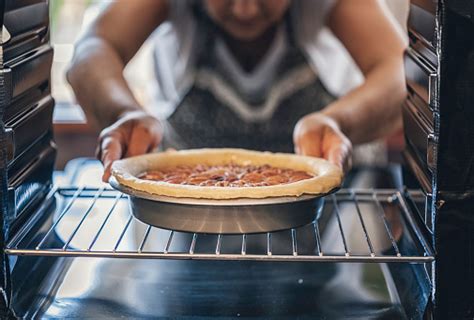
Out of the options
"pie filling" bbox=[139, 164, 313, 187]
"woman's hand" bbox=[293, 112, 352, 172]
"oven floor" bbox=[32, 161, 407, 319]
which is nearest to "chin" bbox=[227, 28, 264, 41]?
"woman's hand" bbox=[293, 112, 352, 172]

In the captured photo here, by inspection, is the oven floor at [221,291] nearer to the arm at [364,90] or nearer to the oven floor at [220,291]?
the oven floor at [220,291]

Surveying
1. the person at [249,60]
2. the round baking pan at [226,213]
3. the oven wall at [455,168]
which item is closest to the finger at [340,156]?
the round baking pan at [226,213]

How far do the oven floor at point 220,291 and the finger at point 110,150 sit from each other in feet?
0.64

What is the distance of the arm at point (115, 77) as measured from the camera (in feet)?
4.75

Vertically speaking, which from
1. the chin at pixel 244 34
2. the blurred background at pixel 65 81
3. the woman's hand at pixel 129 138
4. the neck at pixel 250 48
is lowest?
the blurred background at pixel 65 81

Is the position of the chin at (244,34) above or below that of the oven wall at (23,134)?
below

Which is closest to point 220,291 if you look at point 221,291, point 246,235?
point 221,291

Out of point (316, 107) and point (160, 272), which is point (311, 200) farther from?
point (316, 107)

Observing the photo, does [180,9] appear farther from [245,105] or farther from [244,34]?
[245,105]

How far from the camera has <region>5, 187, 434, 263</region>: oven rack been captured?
1.24 meters

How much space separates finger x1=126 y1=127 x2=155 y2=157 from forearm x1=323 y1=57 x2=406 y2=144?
0.49m

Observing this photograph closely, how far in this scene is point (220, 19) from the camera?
211 cm

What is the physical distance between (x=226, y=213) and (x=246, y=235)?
0.21m

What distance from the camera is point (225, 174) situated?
132 centimetres
